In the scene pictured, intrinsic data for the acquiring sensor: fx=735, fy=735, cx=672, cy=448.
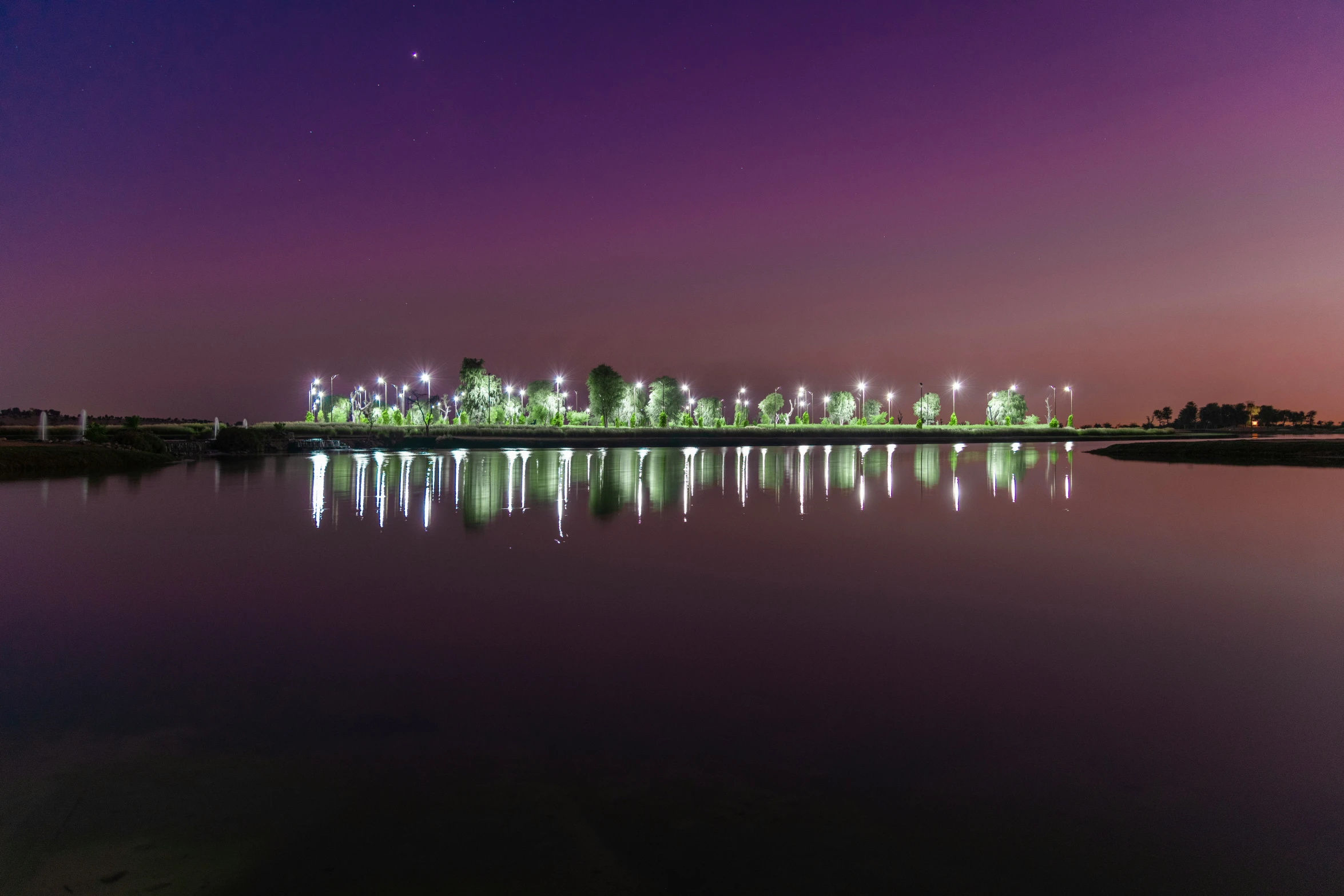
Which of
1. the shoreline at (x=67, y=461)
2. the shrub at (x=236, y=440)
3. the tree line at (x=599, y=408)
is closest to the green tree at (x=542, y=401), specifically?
the tree line at (x=599, y=408)

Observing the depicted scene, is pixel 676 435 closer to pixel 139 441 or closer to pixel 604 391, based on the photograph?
pixel 604 391

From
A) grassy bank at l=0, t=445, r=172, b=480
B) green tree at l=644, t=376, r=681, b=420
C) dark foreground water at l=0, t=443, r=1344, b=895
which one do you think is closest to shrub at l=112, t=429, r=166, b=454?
grassy bank at l=0, t=445, r=172, b=480

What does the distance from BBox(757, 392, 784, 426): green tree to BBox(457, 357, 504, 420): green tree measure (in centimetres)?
8471

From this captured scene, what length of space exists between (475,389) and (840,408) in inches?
3993

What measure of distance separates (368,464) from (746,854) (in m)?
47.7

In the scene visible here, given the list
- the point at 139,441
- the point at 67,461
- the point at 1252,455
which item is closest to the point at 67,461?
the point at 67,461

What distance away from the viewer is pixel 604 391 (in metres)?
146

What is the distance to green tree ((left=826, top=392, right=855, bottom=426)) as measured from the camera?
194750mm

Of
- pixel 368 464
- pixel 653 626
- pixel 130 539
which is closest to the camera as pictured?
pixel 653 626

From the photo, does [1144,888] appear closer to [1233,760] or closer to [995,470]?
[1233,760]

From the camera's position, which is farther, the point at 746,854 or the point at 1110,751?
the point at 1110,751

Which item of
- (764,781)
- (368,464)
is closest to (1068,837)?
(764,781)

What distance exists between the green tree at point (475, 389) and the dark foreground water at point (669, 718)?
398ft

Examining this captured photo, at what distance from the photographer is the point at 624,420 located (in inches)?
6097
